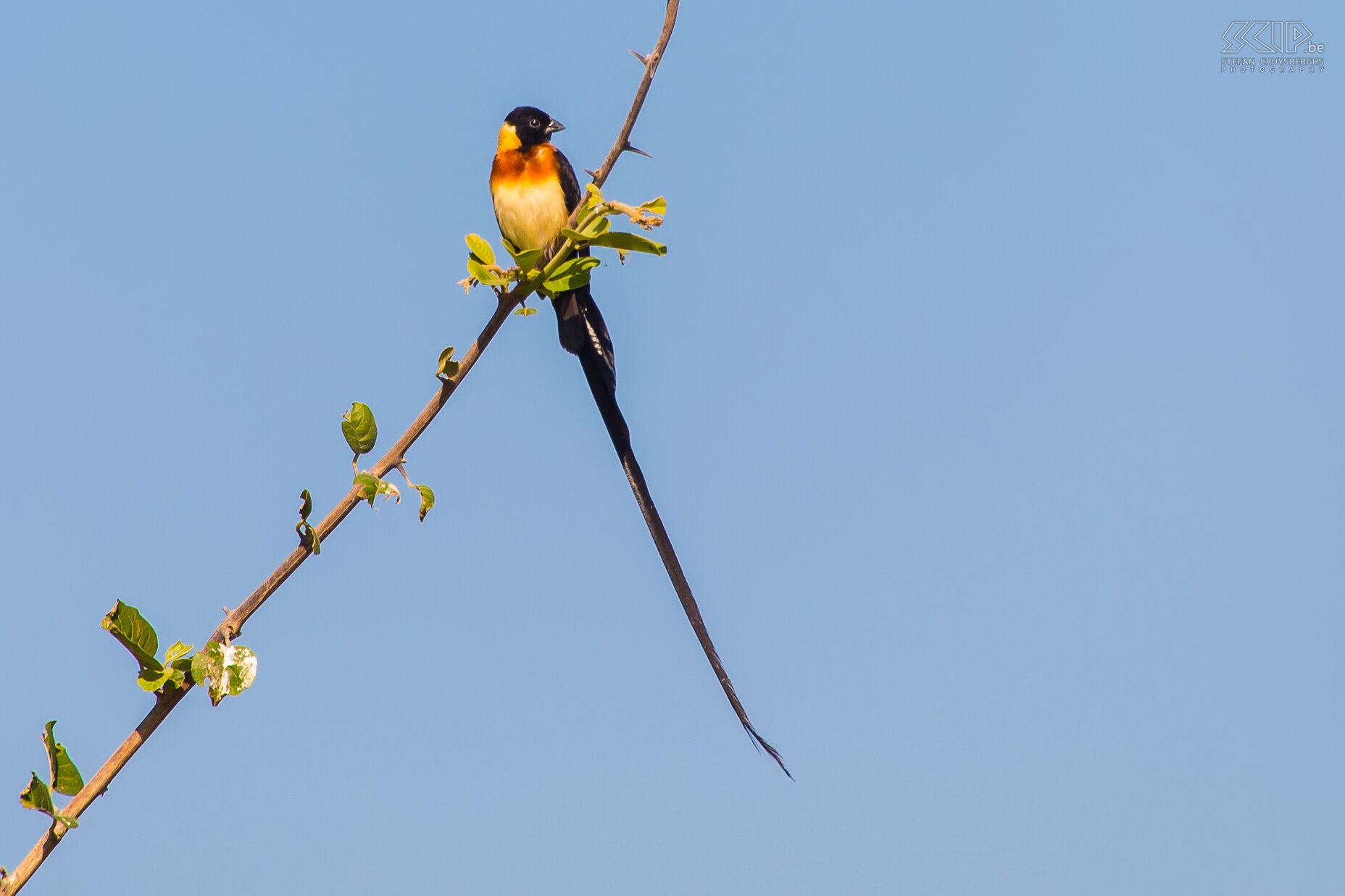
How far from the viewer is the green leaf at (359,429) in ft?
5.15

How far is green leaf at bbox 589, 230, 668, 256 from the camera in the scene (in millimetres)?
1811

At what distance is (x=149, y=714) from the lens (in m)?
1.31

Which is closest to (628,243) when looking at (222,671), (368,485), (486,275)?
(486,275)

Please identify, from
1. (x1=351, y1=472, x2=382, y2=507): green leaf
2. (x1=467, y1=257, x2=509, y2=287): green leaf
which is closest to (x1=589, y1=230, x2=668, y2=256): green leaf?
(x1=467, y1=257, x2=509, y2=287): green leaf

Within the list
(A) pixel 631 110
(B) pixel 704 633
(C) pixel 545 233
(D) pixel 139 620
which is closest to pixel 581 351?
(C) pixel 545 233

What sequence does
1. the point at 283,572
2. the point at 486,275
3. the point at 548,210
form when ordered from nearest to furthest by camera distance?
the point at 283,572, the point at 486,275, the point at 548,210

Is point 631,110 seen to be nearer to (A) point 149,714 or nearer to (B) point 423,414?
(B) point 423,414

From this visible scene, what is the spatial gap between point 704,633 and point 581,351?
1.34m

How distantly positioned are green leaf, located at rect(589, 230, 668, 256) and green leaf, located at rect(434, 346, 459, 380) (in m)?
0.31

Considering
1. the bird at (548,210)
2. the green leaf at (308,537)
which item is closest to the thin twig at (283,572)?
the green leaf at (308,537)

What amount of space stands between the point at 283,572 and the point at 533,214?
8.76 ft

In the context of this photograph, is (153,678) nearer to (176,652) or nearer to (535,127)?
(176,652)

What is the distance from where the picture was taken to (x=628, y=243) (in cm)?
182

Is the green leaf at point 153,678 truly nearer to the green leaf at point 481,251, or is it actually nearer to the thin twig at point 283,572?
the thin twig at point 283,572
